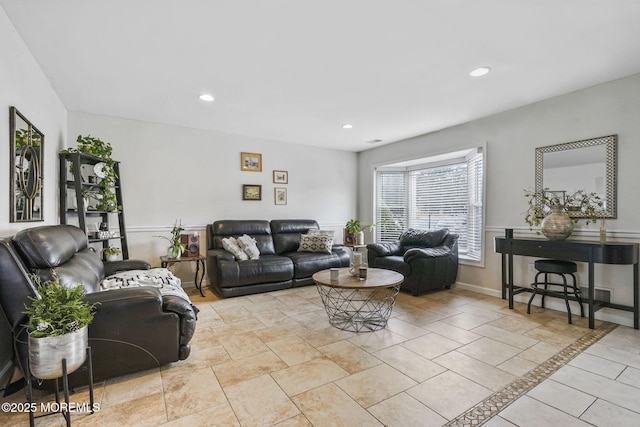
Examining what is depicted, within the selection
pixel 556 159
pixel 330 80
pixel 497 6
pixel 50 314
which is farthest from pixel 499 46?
pixel 50 314

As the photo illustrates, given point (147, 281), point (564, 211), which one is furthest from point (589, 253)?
point (147, 281)

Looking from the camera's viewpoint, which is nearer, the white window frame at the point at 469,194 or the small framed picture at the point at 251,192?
the white window frame at the point at 469,194

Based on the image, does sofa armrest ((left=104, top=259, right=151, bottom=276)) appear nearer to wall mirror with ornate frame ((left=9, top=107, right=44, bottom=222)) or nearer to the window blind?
wall mirror with ornate frame ((left=9, top=107, right=44, bottom=222))

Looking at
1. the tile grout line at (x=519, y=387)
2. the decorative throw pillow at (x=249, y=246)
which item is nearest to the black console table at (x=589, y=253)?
the tile grout line at (x=519, y=387)

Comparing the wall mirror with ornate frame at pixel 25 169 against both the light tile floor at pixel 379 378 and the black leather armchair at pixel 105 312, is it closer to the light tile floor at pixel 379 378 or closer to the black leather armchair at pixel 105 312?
the black leather armchair at pixel 105 312

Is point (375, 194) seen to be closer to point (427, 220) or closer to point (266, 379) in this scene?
point (427, 220)

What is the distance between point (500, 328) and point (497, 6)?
2.64m

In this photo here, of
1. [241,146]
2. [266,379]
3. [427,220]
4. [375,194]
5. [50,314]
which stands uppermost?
[241,146]

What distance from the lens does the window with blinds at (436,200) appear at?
14.6 ft

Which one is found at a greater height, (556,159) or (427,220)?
(556,159)

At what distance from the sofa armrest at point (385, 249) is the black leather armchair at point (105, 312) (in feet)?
9.49

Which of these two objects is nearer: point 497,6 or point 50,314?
point 50,314

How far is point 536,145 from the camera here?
3.57m

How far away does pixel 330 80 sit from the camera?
9.64ft
